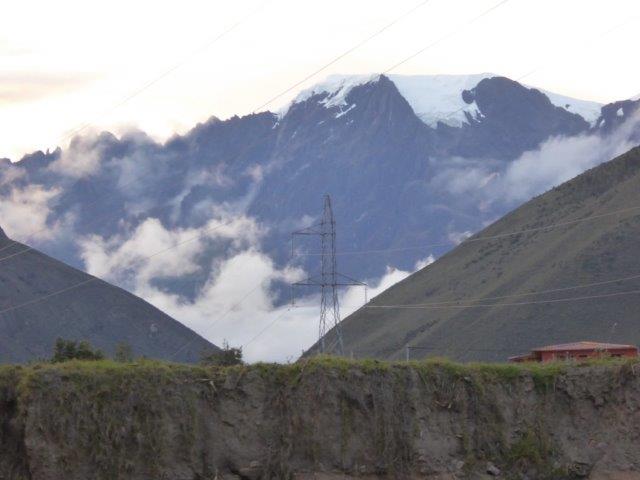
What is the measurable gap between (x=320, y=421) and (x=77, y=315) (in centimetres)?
9926

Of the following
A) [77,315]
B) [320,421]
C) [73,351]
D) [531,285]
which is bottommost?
[320,421]

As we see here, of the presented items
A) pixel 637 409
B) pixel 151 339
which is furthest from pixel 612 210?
pixel 637 409

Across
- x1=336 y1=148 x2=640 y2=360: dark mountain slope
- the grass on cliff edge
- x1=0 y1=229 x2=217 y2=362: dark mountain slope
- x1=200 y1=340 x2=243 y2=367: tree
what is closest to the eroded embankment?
the grass on cliff edge

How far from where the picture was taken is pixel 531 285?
115750mm

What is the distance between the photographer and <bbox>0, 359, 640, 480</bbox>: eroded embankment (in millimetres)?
29719

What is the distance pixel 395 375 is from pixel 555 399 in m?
4.36

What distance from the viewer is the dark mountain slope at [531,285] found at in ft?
341

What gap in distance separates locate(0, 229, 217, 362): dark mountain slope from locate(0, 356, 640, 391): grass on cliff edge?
80.8 meters

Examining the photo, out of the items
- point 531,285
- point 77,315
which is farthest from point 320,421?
point 77,315

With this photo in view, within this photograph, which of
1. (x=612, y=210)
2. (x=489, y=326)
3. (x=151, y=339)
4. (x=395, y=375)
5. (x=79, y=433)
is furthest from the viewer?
(x=151, y=339)

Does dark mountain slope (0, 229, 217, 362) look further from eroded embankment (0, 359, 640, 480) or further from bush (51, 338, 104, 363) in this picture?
eroded embankment (0, 359, 640, 480)

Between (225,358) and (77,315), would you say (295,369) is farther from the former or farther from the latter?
(77,315)

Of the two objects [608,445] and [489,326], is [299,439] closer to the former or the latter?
[608,445]

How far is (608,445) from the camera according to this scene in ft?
111
